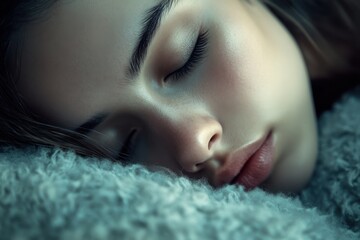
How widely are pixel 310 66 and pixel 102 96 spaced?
46cm

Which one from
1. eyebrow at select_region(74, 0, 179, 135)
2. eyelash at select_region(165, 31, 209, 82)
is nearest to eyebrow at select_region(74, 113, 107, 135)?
eyebrow at select_region(74, 0, 179, 135)

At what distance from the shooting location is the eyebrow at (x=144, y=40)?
67 cm

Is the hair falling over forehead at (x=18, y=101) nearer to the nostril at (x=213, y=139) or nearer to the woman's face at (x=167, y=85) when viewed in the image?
the woman's face at (x=167, y=85)

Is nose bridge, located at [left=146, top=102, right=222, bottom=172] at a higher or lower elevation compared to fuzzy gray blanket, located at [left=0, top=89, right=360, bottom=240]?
lower

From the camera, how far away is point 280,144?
75 centimetres

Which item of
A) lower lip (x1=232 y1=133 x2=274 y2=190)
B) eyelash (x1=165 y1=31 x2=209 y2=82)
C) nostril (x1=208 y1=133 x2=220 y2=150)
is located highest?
eyelash (x1=165 y1=31 x2=209 y2=82)

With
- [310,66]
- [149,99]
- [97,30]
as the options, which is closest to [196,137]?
[149,99]

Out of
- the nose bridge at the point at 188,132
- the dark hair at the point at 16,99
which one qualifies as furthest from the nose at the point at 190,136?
the dark hair at the point at 16,99

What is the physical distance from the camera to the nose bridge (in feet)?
2.10

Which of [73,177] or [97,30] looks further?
[97,30]

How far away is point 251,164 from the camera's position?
71 cm

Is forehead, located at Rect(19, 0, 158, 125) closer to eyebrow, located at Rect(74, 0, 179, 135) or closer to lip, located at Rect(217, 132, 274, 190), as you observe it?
eyebrow, located at Rect(74, 0, 179, 135)

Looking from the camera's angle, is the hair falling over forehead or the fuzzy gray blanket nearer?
the fuzzy gray blanket

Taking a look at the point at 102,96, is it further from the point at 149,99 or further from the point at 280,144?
the point at 280,144
